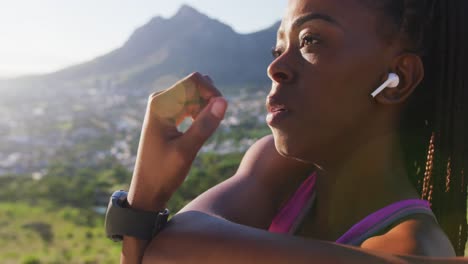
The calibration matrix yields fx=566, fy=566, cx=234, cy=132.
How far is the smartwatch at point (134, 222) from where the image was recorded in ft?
4.47

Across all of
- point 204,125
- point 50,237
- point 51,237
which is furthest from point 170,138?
point 50,237

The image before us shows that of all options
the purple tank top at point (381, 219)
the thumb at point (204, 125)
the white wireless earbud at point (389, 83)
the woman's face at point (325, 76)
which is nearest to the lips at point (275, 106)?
the woman's face at point (325, 76)

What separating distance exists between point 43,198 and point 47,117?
83.0ft

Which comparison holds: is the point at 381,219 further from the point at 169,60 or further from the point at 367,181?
the point at 169,60

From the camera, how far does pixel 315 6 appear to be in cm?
142

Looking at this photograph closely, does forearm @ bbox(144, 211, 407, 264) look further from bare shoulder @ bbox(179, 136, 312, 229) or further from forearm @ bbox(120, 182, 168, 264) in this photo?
bare shoulder @ bbox(179, 136, 312, 229)

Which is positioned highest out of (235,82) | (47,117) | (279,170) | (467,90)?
(467,90)

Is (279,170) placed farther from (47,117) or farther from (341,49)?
(47,117)

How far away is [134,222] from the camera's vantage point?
4.49 feet

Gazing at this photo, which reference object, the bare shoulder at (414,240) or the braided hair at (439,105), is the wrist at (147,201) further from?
the braided hair at (439,105)

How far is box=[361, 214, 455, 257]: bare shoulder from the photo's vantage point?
3.78ft

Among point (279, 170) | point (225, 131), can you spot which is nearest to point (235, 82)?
point (225, 131)

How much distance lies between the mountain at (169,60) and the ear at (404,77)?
6627 centimetres

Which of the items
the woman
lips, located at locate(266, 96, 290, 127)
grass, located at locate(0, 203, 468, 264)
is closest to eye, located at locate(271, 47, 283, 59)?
the woman
